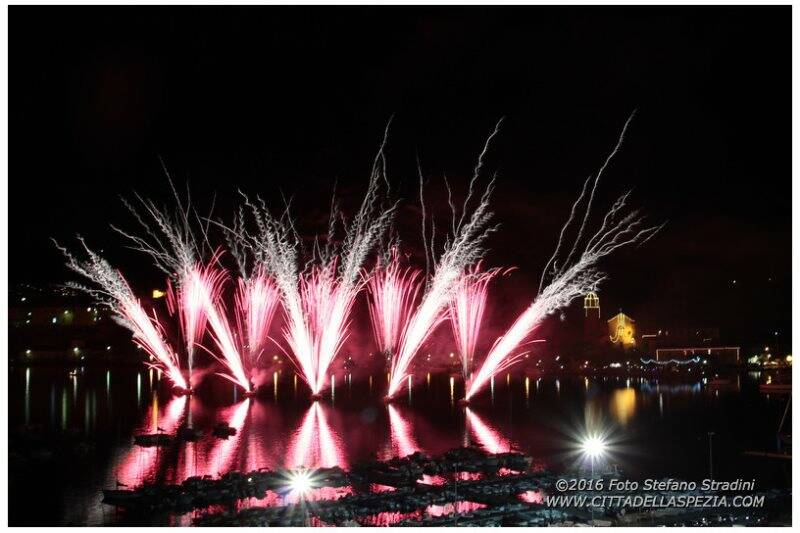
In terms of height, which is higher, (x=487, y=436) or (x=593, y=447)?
(x=487, y=436)

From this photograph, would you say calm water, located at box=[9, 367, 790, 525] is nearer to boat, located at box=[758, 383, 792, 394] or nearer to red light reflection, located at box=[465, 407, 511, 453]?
red light reflection, located at box=[465, 407, 511, 453]

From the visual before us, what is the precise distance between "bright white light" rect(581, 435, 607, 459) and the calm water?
40cm

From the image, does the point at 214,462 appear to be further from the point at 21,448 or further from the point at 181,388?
the point at 181,388

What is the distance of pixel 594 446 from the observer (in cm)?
2248

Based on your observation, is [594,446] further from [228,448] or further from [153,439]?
[153,439]

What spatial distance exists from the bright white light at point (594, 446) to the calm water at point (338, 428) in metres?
0.40

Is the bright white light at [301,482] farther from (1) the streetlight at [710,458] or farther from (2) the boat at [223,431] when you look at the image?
(1) the streetlight at [710,458]

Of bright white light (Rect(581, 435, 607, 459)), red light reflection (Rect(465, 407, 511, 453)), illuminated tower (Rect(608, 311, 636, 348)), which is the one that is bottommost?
bright white light (Rect(581, 435, 607, 459))

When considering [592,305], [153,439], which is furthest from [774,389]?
[592,305]

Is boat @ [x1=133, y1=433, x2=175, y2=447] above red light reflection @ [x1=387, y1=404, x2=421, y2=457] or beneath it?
above

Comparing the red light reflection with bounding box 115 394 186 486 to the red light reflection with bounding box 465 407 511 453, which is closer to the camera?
the red light reflection with bounding box 115 394 186 486

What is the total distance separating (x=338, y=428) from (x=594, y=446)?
300 inches

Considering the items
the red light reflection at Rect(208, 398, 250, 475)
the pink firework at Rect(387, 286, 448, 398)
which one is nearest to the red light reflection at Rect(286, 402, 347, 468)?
the red light reflection at Rect(208, 398, 250, 475)

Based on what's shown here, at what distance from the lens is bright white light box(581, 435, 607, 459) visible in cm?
2084
